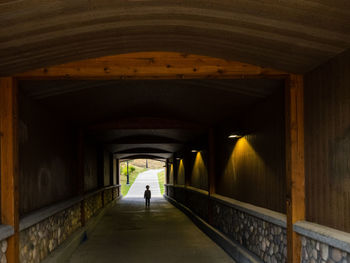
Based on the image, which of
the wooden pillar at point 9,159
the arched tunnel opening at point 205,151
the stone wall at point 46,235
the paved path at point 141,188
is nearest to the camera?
the arched tunnel opening at point 205,151

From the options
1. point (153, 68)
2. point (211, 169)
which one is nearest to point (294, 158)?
point (153, 68)

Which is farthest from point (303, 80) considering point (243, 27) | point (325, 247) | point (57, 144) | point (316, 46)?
point (57, 144)

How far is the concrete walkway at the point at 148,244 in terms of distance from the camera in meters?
7.20

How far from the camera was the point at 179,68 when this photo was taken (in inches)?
191

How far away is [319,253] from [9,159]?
389 cm

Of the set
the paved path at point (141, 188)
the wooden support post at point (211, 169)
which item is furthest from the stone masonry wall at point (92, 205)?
the paved path at point (141, 188)

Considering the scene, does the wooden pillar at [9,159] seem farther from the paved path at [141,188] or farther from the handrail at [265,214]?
the paved path at [141,188]

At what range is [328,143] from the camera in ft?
13.4

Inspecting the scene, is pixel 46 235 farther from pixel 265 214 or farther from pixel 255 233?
pixel 265 214

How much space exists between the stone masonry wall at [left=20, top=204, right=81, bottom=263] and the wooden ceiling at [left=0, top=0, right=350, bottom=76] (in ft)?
8.02

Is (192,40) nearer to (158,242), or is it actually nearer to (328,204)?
(328,204)

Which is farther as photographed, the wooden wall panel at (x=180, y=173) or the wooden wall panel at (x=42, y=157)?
the wooden wall panel at (x=180, y=173)

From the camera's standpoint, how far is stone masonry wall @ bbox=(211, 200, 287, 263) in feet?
17.0

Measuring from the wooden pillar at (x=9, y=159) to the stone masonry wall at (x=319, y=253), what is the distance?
3579 mm
